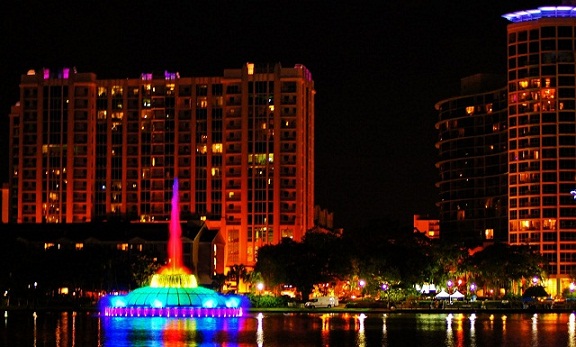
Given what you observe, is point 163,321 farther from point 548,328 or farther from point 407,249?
point 407,249

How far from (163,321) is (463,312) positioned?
5372 centimetres

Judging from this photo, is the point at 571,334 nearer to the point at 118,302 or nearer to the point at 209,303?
the point at 209,303

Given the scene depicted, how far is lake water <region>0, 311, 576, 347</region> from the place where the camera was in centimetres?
9312

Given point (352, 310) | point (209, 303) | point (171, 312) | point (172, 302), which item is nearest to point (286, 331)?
point (171, 312)

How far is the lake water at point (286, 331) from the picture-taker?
3666 inches

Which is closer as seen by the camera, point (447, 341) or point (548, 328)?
point (447, 341)

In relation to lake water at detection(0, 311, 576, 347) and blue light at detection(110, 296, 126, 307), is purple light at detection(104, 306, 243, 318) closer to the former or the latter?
blue light at detection(110, 296, 126, 307)

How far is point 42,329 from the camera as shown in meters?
112

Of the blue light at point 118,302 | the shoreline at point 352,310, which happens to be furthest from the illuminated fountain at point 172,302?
the shoreline at point 352,310

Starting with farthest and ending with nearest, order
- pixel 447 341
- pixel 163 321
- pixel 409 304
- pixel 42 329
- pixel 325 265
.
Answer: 1. pixel 325 265
2. pixel 409 304
3. pixel 163 321
4. pixel 42 329
5. pixel 447 341

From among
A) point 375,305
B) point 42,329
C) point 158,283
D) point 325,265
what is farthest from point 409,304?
point 42,329

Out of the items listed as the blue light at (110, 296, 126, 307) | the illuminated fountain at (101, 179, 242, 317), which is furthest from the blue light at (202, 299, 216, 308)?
the blue light at (110, 296, 126, 307)

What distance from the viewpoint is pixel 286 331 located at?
109 meters

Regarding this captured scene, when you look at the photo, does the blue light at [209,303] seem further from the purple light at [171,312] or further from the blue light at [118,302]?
the blue light at [118,302]
